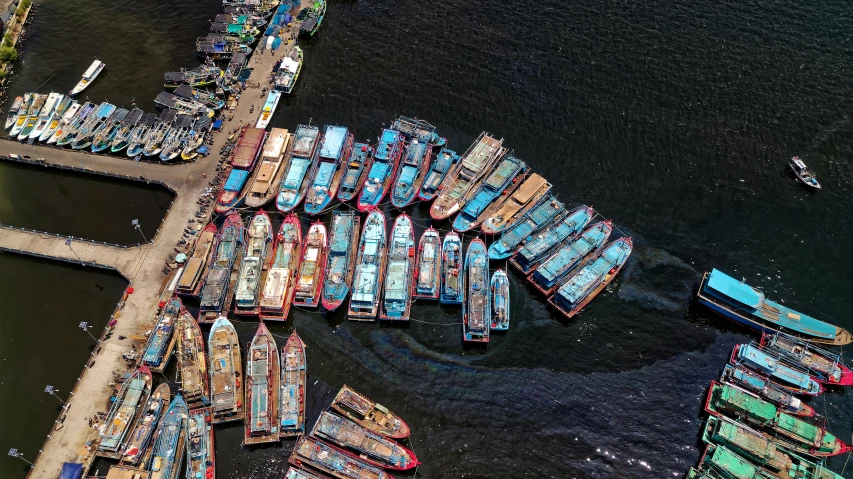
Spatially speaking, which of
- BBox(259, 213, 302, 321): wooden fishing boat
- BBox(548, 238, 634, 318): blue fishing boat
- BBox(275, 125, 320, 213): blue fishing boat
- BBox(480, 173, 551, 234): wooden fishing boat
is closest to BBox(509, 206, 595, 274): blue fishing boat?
BBox(480, 173, 551, 234): wooden fishing boat

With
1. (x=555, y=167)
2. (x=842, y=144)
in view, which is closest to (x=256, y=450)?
(x=555, y=167)

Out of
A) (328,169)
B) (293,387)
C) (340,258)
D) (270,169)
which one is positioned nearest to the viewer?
(293,387)

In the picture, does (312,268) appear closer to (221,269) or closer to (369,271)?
(369,271)

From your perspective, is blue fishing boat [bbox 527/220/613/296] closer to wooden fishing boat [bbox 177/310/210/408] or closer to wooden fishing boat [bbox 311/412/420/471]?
wooden fishing boat [bbox 311/412/420/471]

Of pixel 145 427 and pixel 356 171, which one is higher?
pixel 356 171

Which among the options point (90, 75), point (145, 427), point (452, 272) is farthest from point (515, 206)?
point (90, 75)
